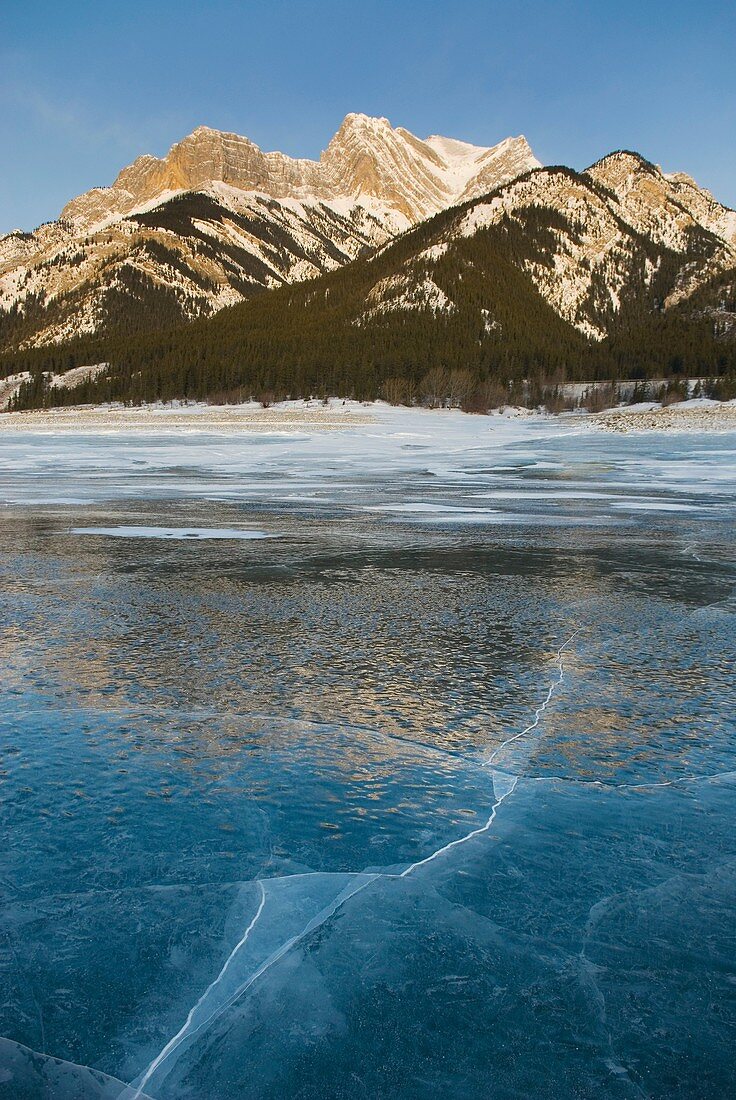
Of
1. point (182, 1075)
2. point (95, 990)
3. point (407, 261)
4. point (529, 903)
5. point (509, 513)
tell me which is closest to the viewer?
point (182, 1075)

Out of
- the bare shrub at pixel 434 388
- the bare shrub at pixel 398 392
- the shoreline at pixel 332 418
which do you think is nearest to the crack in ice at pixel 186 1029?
the shoreline at pixel 332 418

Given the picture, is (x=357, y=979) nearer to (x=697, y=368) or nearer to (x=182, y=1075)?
(x=182, y=1075)

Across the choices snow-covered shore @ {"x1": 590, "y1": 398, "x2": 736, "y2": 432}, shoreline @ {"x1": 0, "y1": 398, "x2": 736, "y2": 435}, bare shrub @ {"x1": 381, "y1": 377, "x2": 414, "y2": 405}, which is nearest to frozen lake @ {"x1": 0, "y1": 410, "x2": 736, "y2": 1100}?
snow-covered shore @ {"x1": 590, "y1": 398, "x2": 736, "y2": 432}

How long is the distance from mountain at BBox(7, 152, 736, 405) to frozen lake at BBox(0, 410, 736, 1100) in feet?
307

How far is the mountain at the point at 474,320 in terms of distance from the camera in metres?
115

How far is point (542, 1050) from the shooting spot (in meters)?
2.25

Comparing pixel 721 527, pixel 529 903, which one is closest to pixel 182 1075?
pixel 529 903

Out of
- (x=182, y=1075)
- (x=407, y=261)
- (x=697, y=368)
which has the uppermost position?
(x=407, y=261)

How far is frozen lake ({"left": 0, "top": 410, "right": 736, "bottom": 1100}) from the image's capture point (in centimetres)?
226

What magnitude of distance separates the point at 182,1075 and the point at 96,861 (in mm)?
1157

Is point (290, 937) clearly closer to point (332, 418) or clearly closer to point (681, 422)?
point (681, 422)

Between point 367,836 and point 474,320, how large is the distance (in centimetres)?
14703

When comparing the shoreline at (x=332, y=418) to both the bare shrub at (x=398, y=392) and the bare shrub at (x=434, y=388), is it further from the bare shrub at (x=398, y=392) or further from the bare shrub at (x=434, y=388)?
the bare shrub at (x=434, y=388)

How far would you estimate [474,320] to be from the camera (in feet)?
468
